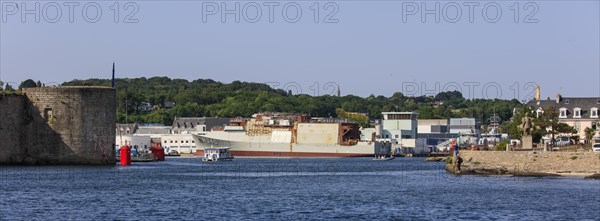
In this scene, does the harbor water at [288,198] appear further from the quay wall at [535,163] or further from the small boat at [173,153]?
the small boat at [173,153]

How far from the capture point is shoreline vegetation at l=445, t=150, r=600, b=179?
61.4 m

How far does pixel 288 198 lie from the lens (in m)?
48.8

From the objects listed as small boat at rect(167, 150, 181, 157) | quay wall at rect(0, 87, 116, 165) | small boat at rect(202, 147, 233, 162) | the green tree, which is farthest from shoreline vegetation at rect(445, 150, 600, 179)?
small boat at rect(167, 150, 181, 157)

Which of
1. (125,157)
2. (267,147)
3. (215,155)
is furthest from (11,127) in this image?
(267,147)

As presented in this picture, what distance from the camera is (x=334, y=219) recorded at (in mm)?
38688

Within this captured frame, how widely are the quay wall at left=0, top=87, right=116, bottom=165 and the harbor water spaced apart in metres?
5.83

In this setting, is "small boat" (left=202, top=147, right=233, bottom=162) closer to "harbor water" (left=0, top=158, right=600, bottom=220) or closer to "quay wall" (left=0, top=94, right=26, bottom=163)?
"quay wall" (left=0, top=94, right=26, bottom=163)

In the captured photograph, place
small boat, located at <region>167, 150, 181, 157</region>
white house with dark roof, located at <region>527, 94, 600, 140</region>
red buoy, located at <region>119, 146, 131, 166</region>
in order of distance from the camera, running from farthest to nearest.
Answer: small boat, located at <region>167, 150, 181, 157</region>, white house with dark roof, located at <region>527, 94, 600, 140</region>, red buoy, located at <region>119, 146, 131, 166</region>

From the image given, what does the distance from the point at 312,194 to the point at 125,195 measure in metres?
8.68

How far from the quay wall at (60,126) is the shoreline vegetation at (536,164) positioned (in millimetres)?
23773

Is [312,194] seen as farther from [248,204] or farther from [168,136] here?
[168,136]

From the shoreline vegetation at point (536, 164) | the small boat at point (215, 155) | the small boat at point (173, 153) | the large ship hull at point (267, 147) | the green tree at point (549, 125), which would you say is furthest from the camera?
the small boat at point (173, 153)

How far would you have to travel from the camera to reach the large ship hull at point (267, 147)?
486ft

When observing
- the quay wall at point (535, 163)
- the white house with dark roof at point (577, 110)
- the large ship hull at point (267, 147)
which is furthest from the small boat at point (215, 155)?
the quay wall at point (535, 163)
